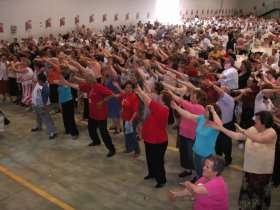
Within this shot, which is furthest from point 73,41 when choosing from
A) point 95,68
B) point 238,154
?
point 238,154

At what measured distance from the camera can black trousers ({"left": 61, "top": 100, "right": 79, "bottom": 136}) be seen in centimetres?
747

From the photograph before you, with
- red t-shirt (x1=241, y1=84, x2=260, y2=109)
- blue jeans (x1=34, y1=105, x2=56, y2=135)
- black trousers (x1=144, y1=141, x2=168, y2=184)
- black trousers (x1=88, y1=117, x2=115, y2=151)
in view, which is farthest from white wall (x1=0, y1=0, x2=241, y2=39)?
black trousers (x1=144, y1=141, x2=168, y2=184)

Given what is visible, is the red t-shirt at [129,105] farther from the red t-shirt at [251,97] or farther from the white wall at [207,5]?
the white wall at [207,5]

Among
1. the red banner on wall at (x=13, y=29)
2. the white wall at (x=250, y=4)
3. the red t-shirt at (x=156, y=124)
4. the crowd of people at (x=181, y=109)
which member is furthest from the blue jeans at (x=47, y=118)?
the white wall at (x=250, y=4)

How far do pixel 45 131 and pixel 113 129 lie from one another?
63.1 inches

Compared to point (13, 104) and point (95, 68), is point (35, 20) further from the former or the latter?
point (95, 68)

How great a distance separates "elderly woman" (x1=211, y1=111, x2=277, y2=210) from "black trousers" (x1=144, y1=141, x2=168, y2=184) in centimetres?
124

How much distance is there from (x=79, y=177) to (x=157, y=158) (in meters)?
1.56

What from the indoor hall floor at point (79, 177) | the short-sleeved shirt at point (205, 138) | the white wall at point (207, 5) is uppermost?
the white wall at point (207, 5)

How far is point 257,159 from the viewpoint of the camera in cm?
433

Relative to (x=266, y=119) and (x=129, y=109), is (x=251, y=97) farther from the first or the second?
(x=266, y=119)

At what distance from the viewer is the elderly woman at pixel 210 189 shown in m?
3.35

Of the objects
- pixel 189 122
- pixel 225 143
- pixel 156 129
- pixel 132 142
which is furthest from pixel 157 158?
pixel 225 143

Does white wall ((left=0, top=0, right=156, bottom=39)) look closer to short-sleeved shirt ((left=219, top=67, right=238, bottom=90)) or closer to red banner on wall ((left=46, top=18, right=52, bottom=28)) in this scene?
red banner on wall ((left=46, top=18, right=52, bottom=28))
